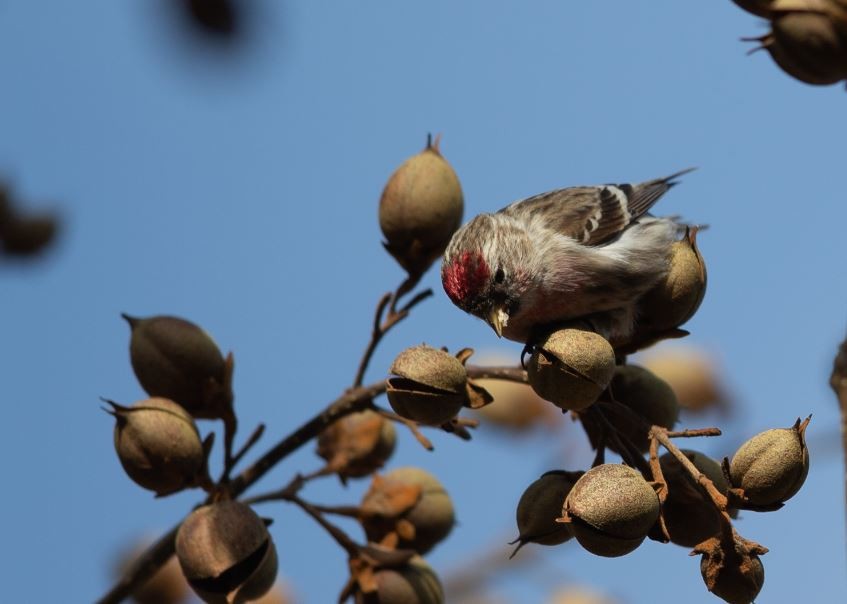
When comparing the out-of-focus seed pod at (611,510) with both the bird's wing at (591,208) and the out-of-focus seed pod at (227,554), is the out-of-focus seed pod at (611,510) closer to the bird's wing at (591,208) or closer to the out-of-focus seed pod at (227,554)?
the out-of-focus seed pod at (227,554)

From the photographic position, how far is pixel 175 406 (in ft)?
10.7

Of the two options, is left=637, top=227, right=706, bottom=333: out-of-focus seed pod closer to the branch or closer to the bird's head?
the bird's head

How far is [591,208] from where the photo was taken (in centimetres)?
456

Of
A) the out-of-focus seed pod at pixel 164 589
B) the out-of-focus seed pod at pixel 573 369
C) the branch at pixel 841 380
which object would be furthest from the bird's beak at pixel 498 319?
the branch at pixel 841 380

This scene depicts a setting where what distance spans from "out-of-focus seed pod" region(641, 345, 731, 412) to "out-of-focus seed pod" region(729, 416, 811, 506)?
2.98 meters

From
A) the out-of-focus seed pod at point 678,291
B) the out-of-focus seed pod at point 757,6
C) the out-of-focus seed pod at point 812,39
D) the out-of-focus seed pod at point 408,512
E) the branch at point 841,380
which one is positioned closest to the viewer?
the branch at point 841,380

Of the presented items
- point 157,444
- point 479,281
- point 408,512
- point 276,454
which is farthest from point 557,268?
point 157,444

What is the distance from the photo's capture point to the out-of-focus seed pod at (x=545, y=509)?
277 cm

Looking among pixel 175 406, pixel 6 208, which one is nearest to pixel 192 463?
pixel 175 406

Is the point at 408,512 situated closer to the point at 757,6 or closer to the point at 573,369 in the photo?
the point at 573,369

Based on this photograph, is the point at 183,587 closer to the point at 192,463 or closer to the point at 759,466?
the point at 192,463

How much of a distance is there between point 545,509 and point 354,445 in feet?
3.66

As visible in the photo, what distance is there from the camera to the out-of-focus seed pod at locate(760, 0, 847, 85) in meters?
2.22

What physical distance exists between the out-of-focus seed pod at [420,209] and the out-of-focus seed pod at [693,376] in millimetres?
2257
